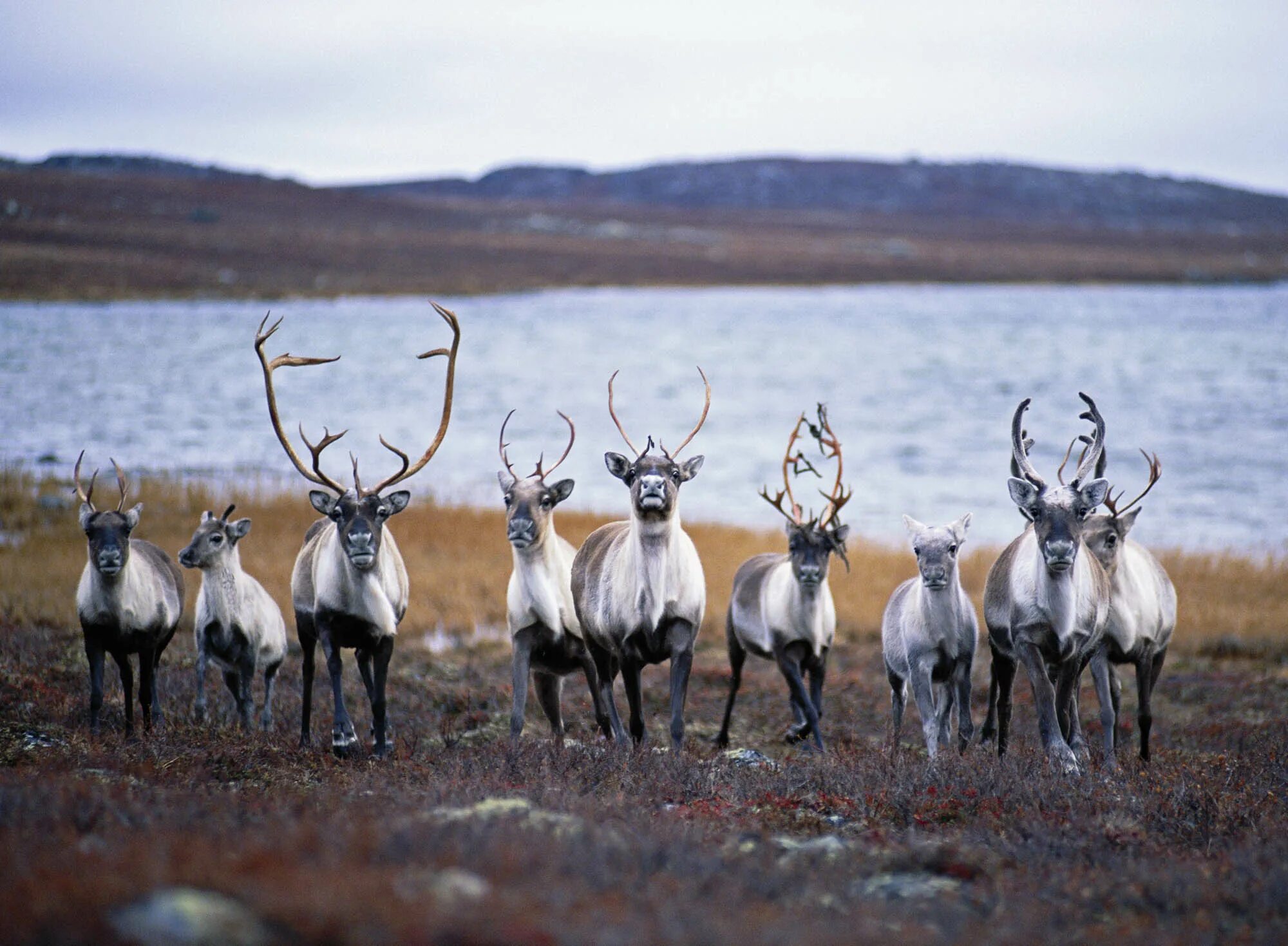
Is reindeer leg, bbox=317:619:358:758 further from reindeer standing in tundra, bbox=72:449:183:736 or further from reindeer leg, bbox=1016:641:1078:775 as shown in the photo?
reindeer leg, bbox=1016:641:1078:775

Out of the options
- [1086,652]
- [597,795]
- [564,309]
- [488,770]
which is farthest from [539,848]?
[564,309]

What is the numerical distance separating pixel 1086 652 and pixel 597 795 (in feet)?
12.4

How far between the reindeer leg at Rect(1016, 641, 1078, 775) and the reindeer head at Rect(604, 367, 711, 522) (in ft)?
8.72

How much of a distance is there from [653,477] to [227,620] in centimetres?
396

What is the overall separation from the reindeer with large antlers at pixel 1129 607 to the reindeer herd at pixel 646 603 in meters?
0.02

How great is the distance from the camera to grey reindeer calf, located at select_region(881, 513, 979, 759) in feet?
29.6

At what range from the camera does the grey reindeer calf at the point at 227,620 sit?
10.2 m

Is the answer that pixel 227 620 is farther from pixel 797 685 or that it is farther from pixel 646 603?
pixel 797 685

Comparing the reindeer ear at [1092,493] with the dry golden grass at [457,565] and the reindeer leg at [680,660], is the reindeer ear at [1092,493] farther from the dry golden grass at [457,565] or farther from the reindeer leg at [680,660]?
the dry golden grass at [457,565]

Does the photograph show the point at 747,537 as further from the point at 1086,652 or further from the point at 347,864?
the point at 347,864

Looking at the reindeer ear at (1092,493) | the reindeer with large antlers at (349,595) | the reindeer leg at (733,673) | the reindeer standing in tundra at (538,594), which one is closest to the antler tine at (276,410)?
the reindeer with large antlers at (349,595)

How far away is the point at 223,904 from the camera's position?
3629 mm

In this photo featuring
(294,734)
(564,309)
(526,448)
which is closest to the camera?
(294,734)

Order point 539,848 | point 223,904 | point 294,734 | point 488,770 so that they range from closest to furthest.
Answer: point 223,904 < point 539,848 < point 488,770 < point 294,734
